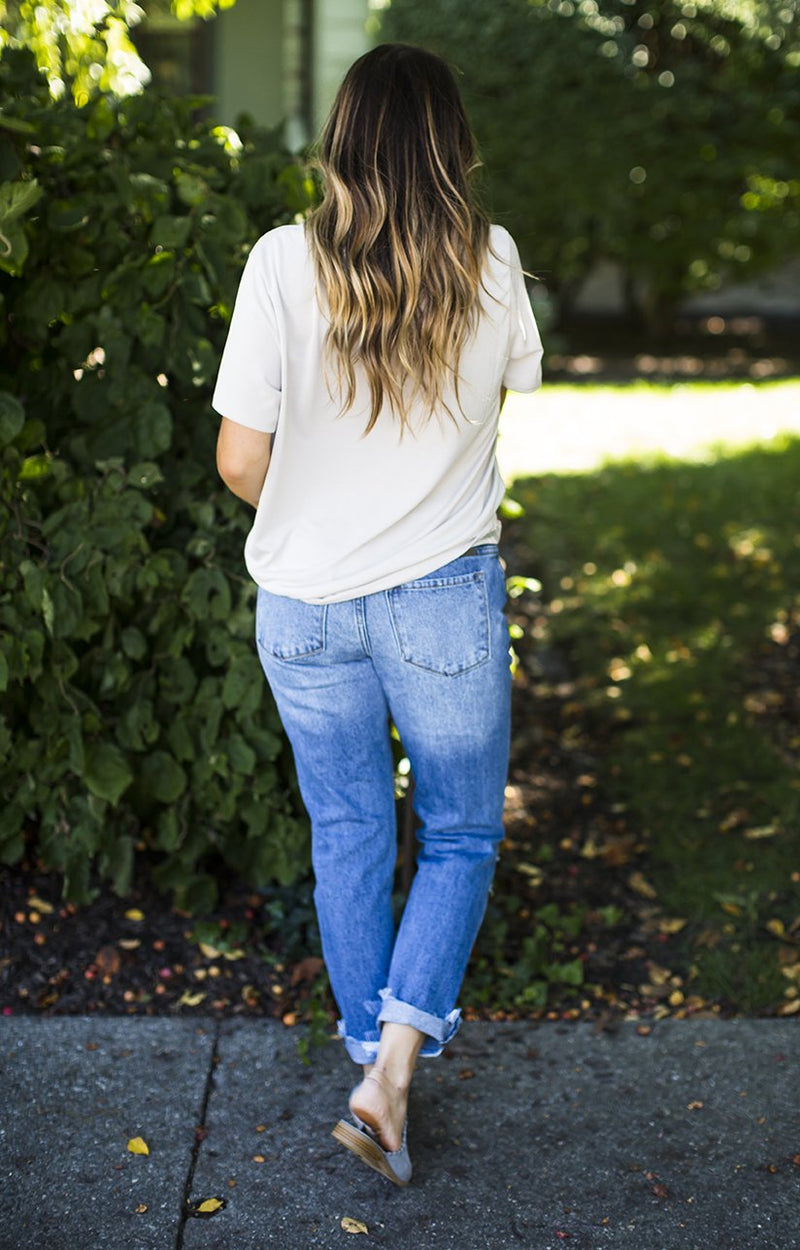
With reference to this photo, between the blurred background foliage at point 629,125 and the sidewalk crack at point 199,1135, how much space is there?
11252 millimetres

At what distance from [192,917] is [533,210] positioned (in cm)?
1305

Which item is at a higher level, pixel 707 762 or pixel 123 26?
pixel 123 26

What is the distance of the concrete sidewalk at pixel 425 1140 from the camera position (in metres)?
2.46

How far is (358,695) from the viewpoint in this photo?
2.55m

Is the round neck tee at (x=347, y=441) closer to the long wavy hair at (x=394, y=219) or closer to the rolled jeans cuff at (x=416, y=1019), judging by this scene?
the long wavy hair at (x=394, y=219)

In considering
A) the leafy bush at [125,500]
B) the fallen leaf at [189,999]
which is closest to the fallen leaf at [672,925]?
the leafy bush at [125,500]

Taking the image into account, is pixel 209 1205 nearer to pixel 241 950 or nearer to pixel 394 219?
pixel 241 950

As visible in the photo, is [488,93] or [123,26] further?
[488,93]

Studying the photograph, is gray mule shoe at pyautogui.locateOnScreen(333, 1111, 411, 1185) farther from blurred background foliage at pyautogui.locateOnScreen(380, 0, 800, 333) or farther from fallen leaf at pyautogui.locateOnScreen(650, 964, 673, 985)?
blurred background foliage at pyautogui.locateOnScreen(380, 0, 800, 333)

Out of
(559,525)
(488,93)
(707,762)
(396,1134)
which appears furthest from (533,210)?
(396,1134)

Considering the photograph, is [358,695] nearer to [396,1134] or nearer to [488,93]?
[396,1134]

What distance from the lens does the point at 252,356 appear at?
2.32m

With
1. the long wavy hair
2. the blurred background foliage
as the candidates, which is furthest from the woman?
the blurred background foliage

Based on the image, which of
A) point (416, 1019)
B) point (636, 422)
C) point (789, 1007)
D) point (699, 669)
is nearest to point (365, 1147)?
point (416, 1019)
